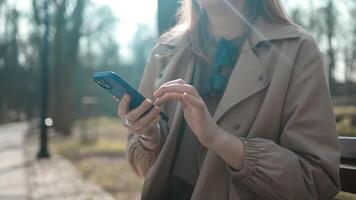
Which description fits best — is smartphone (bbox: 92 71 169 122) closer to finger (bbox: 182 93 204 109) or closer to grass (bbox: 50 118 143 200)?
finger (bbox: 182 93 204 109)

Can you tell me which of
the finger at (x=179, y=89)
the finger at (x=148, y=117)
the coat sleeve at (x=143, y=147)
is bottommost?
the coat sleeve at (x=143, y=147)

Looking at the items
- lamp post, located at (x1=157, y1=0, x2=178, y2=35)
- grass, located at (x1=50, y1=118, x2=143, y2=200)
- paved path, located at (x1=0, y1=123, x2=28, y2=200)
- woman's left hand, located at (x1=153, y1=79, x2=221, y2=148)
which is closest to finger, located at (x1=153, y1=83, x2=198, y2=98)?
woman's left hand, located at (x1=153, y1=79, x2=221, y2=148)

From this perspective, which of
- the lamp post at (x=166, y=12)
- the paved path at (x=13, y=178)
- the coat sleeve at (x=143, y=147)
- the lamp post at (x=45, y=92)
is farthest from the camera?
the lamp post at (x=45, y=92)

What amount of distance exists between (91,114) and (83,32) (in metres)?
5.70

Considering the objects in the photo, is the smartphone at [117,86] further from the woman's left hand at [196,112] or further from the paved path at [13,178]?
the paved path at [13,178]

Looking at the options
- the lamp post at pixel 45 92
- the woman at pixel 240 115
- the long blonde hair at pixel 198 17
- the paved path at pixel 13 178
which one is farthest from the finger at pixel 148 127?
the lamp post at pixel 45 92

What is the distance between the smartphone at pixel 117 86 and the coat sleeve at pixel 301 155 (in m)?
0.39

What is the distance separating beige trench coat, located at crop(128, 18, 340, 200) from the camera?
1534 mm

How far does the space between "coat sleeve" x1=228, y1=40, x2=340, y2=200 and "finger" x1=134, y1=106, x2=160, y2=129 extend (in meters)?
0.31

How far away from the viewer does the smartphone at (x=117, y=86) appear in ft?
5.36

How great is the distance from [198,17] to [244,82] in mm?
475

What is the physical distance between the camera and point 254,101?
167 cm

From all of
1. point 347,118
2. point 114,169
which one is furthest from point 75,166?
point 347,118

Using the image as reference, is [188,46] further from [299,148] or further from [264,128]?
[299,148]
